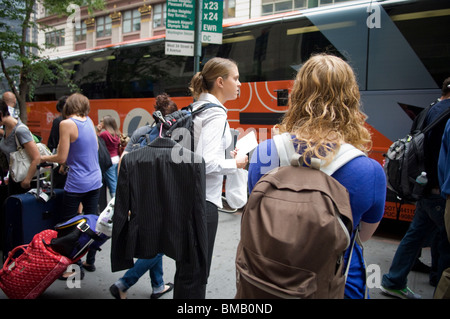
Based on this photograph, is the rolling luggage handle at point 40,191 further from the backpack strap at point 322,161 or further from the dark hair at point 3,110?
the backpack strap at point 322,161

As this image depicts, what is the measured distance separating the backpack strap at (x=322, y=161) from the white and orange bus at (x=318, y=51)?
2716 millimetres

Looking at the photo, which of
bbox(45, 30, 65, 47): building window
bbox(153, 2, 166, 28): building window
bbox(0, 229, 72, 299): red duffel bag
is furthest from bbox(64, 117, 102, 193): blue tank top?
bbox(153, 2, 166, 28): building window

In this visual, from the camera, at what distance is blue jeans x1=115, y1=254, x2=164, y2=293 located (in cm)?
296

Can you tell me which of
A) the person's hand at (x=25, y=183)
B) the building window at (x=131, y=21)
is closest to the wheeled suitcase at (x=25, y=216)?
the person's hand at (x=25, y=183)

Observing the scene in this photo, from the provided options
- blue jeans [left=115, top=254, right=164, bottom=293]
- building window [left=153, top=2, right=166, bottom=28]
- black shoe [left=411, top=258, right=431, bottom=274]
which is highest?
building window [left=153, top=2, right=166, bottom=28]

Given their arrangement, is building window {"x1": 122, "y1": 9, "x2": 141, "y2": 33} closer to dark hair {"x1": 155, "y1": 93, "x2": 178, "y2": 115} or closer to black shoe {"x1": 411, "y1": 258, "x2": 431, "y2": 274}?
dark hair {"x1": 155, "y1": 93, "x2": 178, "y2": 115}

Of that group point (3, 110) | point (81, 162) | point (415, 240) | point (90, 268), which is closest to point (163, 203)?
point (81, 162)

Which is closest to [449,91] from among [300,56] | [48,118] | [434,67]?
[434,67]

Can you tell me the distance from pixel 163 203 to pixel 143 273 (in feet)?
3.49

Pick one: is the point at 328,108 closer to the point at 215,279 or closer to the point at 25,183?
the point at 215,279

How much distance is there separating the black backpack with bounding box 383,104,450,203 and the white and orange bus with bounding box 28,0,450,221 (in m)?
0.52

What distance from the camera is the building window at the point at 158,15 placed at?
88.3 ft

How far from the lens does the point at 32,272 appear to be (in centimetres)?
289
